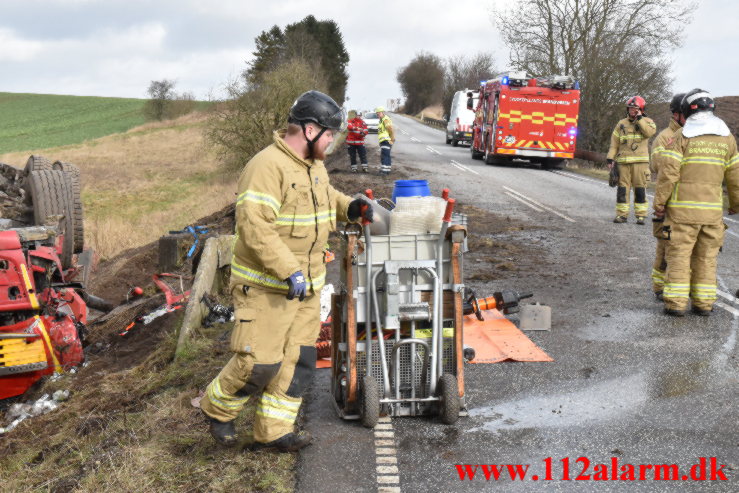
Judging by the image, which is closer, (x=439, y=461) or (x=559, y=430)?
(x=439, y=461)

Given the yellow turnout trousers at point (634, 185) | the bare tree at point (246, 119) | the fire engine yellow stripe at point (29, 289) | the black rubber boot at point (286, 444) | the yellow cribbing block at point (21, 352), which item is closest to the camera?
the black rubber boot at point (286, 444)

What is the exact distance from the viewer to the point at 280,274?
3.78m

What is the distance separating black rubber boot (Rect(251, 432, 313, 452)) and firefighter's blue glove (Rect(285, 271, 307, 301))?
864mm

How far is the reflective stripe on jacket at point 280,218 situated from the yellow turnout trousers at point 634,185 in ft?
28.7

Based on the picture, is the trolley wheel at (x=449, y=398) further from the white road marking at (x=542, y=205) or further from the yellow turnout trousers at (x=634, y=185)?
the white road marking at (x=542, y=205)

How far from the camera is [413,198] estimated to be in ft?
14.8

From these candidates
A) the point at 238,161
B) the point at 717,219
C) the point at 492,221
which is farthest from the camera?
the point at 238,161

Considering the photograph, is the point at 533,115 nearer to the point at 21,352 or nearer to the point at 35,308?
the point at 35,308

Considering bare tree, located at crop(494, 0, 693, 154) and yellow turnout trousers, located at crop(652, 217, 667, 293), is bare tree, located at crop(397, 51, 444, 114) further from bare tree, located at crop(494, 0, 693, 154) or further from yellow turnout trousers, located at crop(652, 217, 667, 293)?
yellow turnout trousers, located at crop(652, 217, 667, 293)

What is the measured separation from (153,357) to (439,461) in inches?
136

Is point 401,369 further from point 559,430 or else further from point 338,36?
point 338,36

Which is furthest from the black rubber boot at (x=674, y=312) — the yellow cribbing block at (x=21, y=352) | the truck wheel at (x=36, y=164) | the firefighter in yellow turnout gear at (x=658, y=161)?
the truck wheel at (x=36, y=164)

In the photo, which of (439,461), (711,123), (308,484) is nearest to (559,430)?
(439,461)

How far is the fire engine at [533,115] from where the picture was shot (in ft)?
68.2
